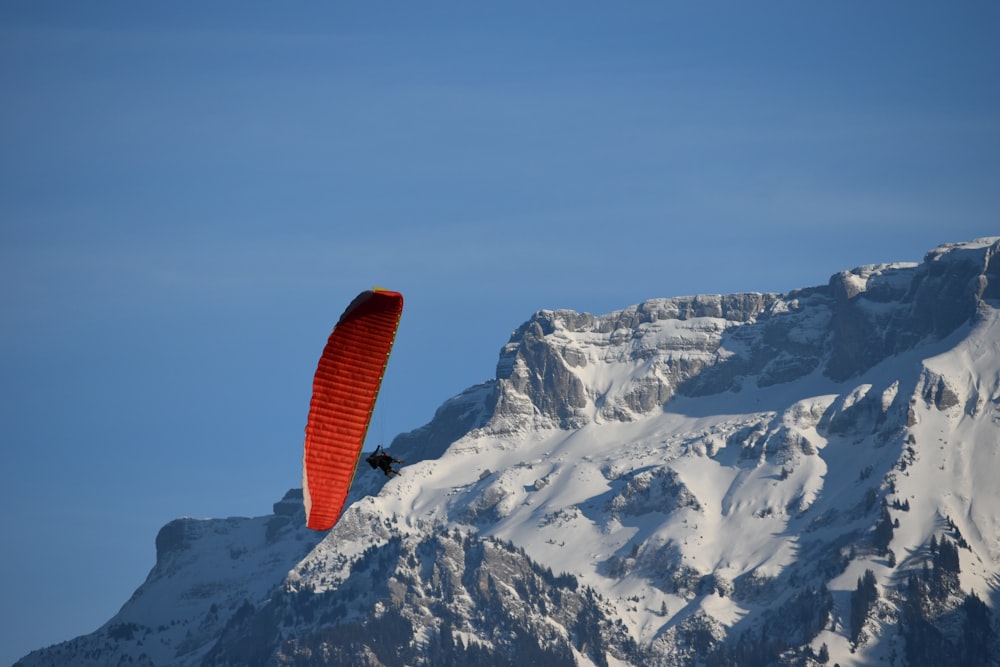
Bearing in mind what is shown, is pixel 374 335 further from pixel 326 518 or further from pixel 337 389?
pixel 326 518

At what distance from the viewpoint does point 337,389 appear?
334 feet

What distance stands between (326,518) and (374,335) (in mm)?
9898

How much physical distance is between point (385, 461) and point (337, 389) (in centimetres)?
582

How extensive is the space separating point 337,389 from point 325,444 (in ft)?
9.00

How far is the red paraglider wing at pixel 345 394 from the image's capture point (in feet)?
328

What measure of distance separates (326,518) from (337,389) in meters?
6.70

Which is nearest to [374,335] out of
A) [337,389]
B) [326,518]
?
[337,389]

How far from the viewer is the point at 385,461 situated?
10575 cm

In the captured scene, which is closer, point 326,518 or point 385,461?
point 326,518

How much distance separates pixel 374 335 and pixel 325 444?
607 cm

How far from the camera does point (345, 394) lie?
10212 cm

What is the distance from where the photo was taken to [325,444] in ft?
331

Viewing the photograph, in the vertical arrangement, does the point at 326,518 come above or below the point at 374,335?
below

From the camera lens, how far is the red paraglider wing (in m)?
100
